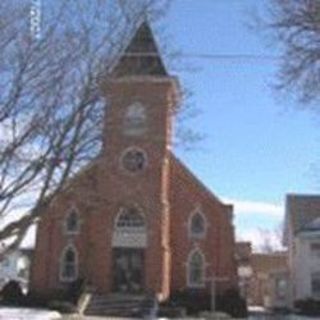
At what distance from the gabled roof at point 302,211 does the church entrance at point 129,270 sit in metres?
15.0

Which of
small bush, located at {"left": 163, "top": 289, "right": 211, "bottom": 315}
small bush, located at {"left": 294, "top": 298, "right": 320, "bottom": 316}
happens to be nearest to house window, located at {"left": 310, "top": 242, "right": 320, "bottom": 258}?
small bush, located at {"left": 294, "top": 298, "right": 320, "bottom": 316}

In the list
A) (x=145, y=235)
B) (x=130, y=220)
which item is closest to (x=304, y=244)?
(x=145, y=235)

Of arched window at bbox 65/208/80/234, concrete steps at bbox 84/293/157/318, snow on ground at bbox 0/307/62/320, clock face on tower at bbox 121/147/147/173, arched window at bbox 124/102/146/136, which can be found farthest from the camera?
arched window at bbox 65/208/80/234

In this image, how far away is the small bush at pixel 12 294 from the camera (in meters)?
56.2

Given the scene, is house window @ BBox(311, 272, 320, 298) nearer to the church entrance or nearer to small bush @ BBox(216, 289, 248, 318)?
small bush @ BBox(216, 289, 248, 318)

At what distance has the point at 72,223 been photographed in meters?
61.6

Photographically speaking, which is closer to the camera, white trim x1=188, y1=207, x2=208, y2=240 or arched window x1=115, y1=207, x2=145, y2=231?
arched window x1=115, y1=207, x2=145, y2=231

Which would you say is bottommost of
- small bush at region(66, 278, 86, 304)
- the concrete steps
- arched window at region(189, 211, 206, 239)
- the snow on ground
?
the snow on ground

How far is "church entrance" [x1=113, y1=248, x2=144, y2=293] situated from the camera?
59469 millimetres

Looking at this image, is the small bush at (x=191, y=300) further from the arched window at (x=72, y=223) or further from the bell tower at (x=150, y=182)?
the arched window at (x=72, y=223)

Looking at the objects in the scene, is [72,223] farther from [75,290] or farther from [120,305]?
[120,305]

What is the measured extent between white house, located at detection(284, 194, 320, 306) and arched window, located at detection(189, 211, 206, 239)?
378 inches

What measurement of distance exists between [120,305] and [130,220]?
18.7 ft

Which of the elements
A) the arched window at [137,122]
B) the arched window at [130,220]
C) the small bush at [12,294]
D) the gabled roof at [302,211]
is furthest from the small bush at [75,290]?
the gabled roof at [302,211]
